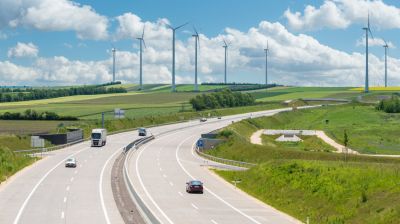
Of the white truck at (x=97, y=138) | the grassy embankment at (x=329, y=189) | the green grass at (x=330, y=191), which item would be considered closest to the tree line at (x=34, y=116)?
the white truck at (x=97, y=138)

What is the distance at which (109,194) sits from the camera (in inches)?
2160

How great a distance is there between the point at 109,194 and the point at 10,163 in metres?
23.6

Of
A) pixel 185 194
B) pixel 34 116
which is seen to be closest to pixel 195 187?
pixel 185 194

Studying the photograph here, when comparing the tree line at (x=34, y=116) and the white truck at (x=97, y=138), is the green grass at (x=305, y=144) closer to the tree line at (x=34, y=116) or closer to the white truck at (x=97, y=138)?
the white truck at (x=97, y=138)

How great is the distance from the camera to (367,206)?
1641 inches

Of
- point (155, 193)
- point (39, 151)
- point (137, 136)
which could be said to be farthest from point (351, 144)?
point (155, 193)

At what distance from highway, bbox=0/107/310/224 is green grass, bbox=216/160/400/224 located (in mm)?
2022

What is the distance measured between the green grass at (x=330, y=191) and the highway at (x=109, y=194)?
2022mm

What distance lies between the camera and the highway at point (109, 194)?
144 feet

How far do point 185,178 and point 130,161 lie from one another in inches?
717

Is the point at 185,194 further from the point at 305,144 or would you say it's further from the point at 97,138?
the point at 305,144

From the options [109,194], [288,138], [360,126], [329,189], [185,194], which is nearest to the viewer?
[329,189]

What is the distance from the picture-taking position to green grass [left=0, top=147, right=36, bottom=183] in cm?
6847

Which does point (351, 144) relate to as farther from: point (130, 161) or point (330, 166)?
point (330, 166)
